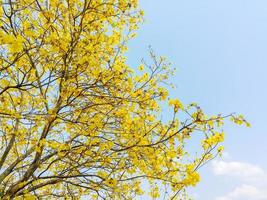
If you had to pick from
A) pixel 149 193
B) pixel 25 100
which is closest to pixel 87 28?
pixel 25 100

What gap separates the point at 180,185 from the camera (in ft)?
22.4

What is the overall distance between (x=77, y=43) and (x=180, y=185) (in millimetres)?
3547

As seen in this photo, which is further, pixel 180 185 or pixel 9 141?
pixel 9 141

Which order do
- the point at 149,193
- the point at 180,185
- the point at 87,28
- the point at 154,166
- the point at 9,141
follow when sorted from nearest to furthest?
1. the point at 180,185
2. the point at 154,166
3. the point at 149,193
4. the point at 87,28
5. the point at 9,141

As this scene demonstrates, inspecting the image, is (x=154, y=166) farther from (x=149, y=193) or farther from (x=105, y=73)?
(x=105, y=73)

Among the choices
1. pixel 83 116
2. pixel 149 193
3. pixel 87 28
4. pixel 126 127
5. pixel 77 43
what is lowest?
pixel 149 193

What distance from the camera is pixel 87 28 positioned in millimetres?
9008

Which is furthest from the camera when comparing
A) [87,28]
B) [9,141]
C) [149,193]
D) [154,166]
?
[9,141]

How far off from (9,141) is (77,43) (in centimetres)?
336

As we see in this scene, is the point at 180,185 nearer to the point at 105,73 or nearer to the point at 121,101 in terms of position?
the point at 121,101

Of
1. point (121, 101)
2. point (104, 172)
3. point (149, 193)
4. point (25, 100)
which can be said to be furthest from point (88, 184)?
point (25, 100)

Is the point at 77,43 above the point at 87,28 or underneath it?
underneath

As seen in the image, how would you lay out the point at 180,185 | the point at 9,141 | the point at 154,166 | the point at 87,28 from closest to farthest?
1. the point at 180,185
2. the point at 154,166
3. the point at 87,28
4. the point at 9,141

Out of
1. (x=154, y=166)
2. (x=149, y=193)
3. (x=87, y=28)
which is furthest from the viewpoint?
(x=87, y=28)
